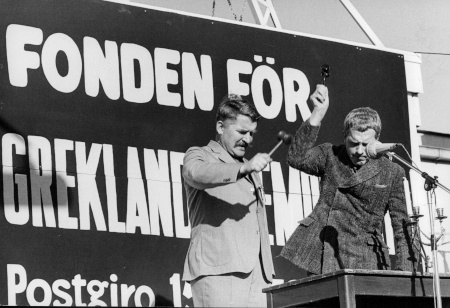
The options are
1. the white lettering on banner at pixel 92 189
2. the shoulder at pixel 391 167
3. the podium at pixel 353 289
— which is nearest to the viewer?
the podium at pixel 353 289

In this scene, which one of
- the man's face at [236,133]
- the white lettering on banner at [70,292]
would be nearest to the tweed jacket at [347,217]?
the man's face at [236,133]

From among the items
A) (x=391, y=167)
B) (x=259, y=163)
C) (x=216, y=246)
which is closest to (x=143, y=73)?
(x=391, y=167)

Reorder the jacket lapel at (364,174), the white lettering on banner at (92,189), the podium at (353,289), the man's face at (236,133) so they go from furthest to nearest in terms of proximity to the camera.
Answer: the white lettering on banner at (92,189)
the jacket lapel at (364,174)
the man's face at (236,133)
the podium at (353,289)

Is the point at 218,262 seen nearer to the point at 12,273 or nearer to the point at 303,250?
the point at 303,250

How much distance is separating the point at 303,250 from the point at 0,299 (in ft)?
7.03

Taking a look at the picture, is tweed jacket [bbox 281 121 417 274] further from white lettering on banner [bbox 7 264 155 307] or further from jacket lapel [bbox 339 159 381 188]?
white lettering on banner [bbox 7 264 155 307]

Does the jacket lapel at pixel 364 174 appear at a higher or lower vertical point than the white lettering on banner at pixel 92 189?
lower

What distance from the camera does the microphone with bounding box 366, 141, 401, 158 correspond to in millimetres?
4375

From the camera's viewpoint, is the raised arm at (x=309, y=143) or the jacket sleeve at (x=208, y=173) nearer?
the jacket sleeve at (x=208, y=173)

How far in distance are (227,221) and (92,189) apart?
6.86 feet

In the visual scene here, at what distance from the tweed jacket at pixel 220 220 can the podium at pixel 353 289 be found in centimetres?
23

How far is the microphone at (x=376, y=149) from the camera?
4.38m

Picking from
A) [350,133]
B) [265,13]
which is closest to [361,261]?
[350,133]

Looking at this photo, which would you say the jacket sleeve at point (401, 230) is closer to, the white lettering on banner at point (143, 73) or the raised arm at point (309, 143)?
the raised arm at point (309, 143)
